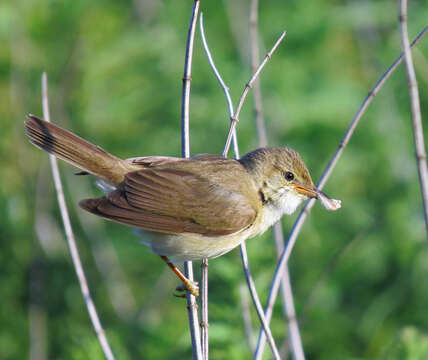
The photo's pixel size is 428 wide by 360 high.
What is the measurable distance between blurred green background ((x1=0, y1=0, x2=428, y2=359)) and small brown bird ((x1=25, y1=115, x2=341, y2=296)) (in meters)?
1.57

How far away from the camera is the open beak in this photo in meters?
3.51

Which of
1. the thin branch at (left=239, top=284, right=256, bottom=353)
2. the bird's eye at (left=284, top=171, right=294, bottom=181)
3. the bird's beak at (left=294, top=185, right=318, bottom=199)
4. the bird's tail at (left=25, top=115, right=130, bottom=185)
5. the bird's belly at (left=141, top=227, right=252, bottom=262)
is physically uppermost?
the bird's tail at (left=25, top=115, right=130, bottom=185)

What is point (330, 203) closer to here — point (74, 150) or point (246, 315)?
point (246, 315)

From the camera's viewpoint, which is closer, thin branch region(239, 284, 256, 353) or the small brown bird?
the small brown bird

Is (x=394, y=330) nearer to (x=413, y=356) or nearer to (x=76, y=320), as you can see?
(x=413, y=356)

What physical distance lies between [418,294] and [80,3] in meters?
4.09

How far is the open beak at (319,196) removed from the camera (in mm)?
3506

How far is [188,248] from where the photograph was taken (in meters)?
3.57

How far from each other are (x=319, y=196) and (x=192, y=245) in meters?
0.79

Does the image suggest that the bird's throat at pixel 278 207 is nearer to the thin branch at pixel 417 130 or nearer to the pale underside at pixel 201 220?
the pale underside at pixel 201 220

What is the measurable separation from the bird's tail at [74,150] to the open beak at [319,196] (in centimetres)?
105

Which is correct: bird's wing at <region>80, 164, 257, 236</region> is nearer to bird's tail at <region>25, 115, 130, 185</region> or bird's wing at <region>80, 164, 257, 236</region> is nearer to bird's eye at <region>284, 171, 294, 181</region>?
bird's tail at <region>25, 115, 130, 185</region>

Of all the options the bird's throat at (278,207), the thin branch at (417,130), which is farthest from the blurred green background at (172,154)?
the thin branch at (417,130)

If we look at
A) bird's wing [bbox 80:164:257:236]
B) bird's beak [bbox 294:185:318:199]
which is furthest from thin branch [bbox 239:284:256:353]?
bird's beak [bbox 294:185:318:199]
